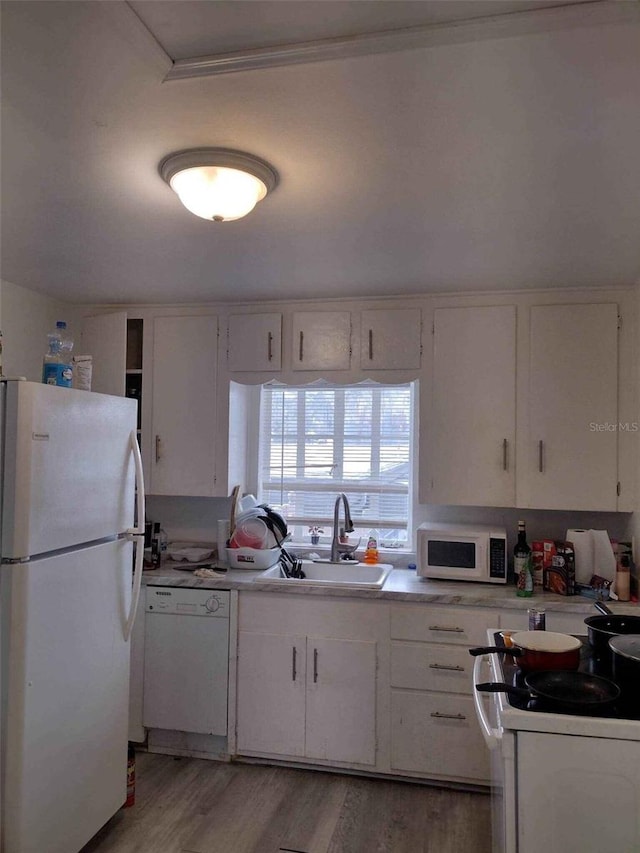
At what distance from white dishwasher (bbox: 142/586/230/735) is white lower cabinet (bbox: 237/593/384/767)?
0.11 metres

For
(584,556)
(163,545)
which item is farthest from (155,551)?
(584,556)

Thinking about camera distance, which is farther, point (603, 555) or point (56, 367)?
point (603, 555)

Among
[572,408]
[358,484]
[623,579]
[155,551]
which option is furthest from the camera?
[358,484]

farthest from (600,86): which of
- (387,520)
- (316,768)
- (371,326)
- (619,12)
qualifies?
(316,768)

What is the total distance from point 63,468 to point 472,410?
1.95 m

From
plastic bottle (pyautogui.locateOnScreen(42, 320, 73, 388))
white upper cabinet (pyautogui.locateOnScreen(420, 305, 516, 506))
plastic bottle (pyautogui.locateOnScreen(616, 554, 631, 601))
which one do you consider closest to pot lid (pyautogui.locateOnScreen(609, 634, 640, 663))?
plastic bottle (pyautogui.locateOnScreen(616, 554, 631, 601))

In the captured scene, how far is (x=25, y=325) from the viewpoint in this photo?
10.8ft

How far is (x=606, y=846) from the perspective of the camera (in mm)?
1358

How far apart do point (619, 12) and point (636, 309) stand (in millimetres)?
2009

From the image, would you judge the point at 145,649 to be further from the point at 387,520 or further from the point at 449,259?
the point at 449,259

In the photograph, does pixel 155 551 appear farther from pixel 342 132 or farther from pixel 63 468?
pixel 342 132

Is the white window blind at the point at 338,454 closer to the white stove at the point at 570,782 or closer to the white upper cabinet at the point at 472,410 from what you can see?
the white upper cabinet at the point at 472,410

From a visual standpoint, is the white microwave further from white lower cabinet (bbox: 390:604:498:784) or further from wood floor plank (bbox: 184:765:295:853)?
wood floor plank (bbox: 184:765:295:853)

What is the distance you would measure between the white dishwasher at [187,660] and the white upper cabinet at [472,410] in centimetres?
123
